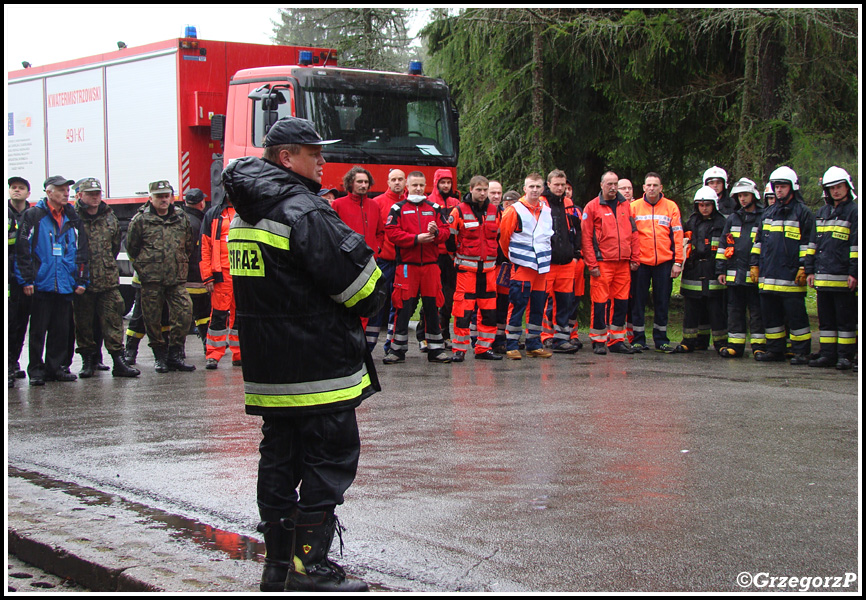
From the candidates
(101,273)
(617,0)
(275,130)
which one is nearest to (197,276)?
(101,273)

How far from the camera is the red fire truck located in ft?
47.3

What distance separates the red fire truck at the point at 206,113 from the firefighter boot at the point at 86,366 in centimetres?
439

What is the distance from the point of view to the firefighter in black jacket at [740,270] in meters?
12.1

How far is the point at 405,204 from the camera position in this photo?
11.3 metres

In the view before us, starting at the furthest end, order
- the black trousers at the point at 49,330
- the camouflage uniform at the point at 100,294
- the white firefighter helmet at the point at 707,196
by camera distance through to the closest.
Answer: the white firefighter helmet at the point at 707,196 → the camouflage uniform at the point at 100,294 → the black trousers at the point at 49,330

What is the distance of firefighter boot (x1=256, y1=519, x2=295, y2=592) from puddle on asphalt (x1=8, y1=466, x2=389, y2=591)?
1.14 feet

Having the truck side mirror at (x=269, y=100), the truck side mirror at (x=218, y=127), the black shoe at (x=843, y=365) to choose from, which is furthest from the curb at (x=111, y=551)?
the truck side mirror at (x=218, y=127)

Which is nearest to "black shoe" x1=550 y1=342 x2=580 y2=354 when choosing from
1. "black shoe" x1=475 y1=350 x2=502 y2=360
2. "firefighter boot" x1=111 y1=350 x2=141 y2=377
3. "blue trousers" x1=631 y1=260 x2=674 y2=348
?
"blue trousers" x1=631 y1=260 x2=674 y2=348

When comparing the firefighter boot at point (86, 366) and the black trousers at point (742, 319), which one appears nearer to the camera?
the firefighter boot at point (86, 366)

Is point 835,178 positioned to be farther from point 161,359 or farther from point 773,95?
point 161,359

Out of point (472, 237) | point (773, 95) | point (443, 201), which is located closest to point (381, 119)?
point (443, 201)

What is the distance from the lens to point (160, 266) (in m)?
11.0

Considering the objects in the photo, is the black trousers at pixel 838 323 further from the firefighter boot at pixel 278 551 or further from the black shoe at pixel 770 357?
the firefighter boot at pixel 278 551

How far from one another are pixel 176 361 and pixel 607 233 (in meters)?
5.33
